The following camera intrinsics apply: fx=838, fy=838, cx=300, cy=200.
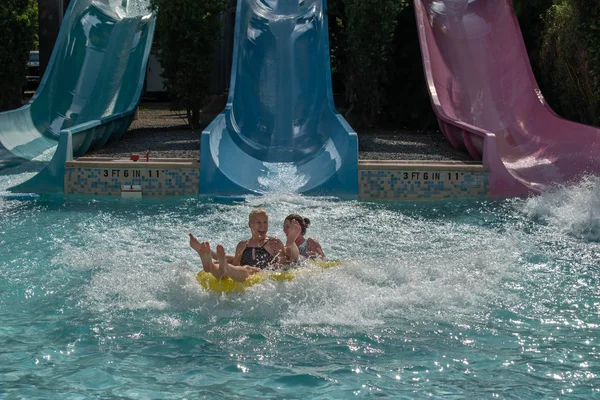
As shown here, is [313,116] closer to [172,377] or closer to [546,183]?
[546,183]

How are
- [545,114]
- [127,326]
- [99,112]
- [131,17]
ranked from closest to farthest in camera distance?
[127,326] → [545,114] → [99,112] → [131,17]

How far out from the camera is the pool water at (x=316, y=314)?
14.5 feet

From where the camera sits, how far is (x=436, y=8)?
14438 mm

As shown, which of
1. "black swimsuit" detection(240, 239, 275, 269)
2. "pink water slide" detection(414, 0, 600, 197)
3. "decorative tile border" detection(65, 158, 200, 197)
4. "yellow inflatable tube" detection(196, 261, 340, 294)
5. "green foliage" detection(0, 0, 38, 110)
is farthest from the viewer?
"green foliage" detection(0, 0, 38, 110)

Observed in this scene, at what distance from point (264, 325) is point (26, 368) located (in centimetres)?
148

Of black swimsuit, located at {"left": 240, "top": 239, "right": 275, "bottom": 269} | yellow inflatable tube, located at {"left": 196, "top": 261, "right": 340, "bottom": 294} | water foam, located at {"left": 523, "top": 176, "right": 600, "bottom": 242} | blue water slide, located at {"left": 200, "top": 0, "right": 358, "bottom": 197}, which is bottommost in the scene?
yellow inflatable tube, located at {"left": 196, "top": 261, "right": 340, "bottom": 294}

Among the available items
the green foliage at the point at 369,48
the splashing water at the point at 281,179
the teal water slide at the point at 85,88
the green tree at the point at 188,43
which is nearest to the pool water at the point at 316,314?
the splashing water at the point at 281,179

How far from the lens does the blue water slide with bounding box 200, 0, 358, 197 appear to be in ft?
32.5

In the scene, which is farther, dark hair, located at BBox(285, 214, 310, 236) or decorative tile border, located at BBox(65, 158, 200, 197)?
decorative tile border, located at BBox(65, 158, 200, 197)

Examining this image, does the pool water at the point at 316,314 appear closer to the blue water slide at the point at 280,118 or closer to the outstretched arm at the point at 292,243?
the outstretched arm at the point at 292,243

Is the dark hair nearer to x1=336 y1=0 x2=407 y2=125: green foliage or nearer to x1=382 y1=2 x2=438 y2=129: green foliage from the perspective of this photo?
x1=336 y1=0 x2=407 y2=125: green foliage

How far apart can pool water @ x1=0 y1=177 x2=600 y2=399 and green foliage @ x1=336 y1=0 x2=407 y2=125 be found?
598 cm

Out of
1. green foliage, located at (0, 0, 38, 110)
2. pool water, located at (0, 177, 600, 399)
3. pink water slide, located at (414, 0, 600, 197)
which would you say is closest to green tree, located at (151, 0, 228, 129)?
green foliage, located at (0, 0, 38, 110)

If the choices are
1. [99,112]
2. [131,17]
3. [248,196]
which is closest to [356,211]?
[248,196]
